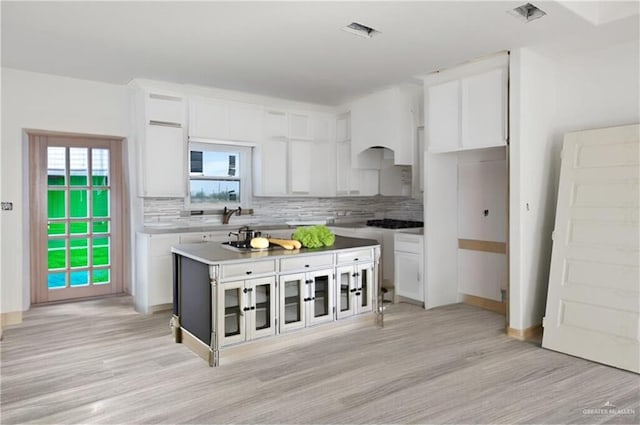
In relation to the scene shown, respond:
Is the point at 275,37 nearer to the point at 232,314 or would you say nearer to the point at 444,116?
the point at 444,116

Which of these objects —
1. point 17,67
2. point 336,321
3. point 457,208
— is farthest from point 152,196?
point 457,208

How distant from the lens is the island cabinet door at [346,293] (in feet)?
13.3

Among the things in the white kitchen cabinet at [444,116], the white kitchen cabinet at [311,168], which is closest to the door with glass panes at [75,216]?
the white kitchen cabinet at [311,168]

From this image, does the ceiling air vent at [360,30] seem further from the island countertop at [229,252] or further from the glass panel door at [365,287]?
the glass panel door at [365,287]

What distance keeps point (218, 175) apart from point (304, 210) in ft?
4.87

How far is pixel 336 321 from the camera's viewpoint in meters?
4.03

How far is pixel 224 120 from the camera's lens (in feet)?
18.2

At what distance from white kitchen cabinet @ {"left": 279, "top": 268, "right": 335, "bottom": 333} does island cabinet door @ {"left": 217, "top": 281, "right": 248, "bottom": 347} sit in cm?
35

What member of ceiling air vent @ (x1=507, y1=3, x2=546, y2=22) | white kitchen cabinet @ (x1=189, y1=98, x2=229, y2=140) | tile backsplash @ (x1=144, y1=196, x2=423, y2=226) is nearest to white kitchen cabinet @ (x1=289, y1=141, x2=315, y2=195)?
tile backsplash @ (x1=144, y1=196, x2=423, y2=226)

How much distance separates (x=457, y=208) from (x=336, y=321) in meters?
2.26

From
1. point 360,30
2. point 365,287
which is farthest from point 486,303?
point 360,30

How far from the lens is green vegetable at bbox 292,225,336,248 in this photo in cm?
396

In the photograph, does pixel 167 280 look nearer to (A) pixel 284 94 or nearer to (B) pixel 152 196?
(B) pixel 152 196

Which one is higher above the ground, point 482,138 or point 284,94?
point 284,94
